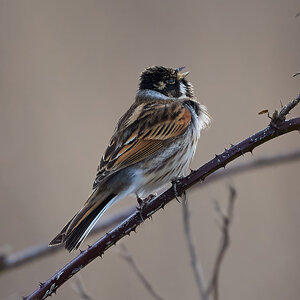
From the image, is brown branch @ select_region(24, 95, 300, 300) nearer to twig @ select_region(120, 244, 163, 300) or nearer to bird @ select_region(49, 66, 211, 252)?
twig @ select_region(120, 244, 163, 300)

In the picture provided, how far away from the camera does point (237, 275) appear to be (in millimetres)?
6203

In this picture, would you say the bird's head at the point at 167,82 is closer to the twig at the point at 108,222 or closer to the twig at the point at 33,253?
the twig at the point at 108,222

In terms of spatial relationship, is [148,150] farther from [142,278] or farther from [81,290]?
[81,290]

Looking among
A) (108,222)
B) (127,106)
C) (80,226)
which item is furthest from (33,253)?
(127,106)

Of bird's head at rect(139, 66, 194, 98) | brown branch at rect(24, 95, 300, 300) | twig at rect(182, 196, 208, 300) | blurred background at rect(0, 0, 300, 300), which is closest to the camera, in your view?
brown branch at rect(24, 95, 300, 300)

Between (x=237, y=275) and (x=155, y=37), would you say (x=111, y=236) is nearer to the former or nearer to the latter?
(x=237, y=275)

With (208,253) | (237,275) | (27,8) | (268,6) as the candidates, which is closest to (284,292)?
(237,275)

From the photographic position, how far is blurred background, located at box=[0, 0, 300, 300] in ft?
20.4

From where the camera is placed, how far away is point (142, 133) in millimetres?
4227

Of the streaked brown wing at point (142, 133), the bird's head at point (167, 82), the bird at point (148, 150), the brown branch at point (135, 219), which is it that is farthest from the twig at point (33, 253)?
the brown branch at point (135, 219)

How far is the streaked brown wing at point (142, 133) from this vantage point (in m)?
4.07

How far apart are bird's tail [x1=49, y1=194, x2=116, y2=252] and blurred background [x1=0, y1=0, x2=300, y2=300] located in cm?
253

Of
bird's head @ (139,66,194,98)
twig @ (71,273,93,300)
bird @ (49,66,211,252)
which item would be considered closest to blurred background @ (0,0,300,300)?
bird's head @ (139,66,194,98)

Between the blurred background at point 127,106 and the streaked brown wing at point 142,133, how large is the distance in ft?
6.22
